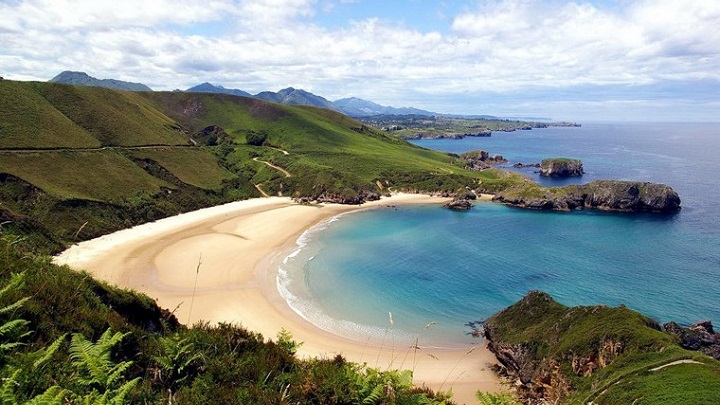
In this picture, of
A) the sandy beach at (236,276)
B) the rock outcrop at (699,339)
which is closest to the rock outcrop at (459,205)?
the sandy beach at (236,276)

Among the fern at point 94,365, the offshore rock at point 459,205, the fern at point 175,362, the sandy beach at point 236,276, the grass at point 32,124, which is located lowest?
the sandy beach at point 236,276

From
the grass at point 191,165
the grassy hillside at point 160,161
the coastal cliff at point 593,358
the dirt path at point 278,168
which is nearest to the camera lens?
the coastal cliff at point 593,358

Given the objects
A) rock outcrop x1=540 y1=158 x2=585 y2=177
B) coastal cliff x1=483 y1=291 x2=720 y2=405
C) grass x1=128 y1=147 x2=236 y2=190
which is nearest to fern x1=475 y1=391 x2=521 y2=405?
coastal cliff x1=483 y1=291 x2=720 y2=405

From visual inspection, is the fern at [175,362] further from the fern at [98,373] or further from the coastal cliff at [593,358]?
the coastal cliff at [593,358]

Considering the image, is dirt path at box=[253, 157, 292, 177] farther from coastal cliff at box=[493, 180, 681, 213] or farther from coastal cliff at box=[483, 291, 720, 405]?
coastal cliff at box=[483, 291, 720, 405]

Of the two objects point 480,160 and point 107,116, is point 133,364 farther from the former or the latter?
point 480,160

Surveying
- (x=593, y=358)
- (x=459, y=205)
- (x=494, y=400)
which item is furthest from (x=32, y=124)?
(x=494, y=400)
